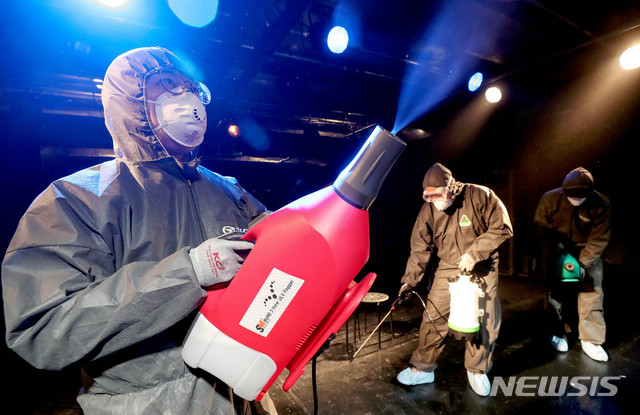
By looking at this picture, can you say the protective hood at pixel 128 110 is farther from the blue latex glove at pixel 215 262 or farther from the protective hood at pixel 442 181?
the protective hood at pixel 442 181

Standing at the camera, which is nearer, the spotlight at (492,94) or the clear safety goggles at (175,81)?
the clear safety goggles at (175,81)

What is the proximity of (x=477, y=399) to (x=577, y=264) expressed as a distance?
195cm

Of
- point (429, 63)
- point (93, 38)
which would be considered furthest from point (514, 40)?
point (93, 38)

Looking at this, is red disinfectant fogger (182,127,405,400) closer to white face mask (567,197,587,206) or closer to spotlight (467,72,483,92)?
white face mask (567,197,587,206)

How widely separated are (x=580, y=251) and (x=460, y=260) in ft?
7.18

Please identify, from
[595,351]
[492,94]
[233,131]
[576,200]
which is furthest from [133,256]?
[492,94]

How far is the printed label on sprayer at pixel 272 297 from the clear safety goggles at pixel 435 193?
257 centimetres

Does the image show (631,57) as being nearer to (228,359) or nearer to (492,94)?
(492,94)

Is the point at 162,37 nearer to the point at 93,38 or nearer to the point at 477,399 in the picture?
the point at 93,38

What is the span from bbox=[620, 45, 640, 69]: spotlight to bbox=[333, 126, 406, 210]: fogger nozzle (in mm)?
5546

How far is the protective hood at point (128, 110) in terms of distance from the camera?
100 centimetres

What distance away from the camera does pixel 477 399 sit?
8.91ft

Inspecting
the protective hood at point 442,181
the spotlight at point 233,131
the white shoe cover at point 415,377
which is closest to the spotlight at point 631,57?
the protective hood at point 442,181

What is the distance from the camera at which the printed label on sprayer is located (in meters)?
0.70
